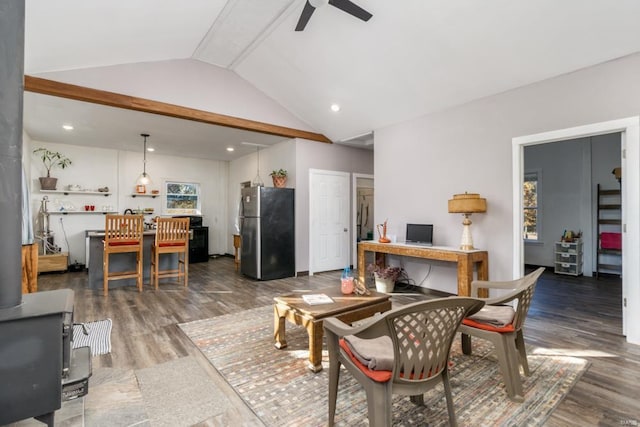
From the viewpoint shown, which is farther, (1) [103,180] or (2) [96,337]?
(1) [103,180]

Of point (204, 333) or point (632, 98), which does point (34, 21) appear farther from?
point (632, 98)

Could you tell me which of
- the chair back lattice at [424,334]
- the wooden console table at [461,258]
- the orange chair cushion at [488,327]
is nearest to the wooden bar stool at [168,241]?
the wooden console table at [461,258]

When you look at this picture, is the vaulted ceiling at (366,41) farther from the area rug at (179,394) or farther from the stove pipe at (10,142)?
the area rug at (179,394)

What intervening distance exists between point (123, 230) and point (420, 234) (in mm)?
4481

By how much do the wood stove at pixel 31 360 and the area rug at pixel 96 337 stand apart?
3.76ft

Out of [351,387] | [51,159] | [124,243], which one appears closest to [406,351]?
[351,387]

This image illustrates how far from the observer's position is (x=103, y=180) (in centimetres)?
693

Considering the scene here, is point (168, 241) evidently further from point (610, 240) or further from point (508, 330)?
point (610, 240)

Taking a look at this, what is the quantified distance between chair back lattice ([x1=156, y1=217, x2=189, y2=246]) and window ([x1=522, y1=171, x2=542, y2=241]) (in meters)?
6.86

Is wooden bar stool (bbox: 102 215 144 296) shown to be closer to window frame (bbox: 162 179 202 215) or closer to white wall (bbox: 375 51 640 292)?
window frame (bbox: 162 179 202 215)

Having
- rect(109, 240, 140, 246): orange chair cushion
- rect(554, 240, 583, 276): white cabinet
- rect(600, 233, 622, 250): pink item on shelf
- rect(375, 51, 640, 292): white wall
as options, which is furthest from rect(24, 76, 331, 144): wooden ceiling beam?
rect(600, 233, 622, 250): pink item on shelf

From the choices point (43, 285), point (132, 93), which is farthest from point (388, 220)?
point (43, 285)

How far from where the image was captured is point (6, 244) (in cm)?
157

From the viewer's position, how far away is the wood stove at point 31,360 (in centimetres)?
148
